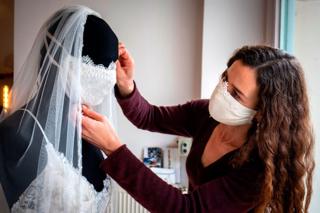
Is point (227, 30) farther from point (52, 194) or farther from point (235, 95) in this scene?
point (52, 194)

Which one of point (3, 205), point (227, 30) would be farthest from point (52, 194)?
point (227, 30)

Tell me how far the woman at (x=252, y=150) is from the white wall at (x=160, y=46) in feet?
3.71

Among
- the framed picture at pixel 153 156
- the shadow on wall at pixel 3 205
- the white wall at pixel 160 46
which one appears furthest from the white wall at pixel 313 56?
the shadow on wall at pixel 3 205

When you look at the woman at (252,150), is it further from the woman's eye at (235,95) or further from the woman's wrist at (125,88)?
the woman's wrist at (125,88)

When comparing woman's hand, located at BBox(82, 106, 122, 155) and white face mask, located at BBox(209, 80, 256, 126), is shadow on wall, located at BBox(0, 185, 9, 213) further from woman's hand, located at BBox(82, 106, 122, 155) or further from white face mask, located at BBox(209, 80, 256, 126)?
white face mask, located at BBox(209, 80, 256, 126)

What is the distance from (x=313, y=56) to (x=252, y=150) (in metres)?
1.03

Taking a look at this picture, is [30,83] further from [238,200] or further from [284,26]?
[284,26]

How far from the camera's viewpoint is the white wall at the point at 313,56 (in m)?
1.67

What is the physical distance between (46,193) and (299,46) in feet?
5.42

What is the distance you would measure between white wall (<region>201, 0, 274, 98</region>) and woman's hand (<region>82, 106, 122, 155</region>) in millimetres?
1257

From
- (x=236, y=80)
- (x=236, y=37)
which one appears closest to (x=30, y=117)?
(x=236, y=80)

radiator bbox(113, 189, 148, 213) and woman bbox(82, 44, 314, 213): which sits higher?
woman bbox(82, 44, 314, 213)

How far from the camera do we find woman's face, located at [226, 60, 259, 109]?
93 centimetres

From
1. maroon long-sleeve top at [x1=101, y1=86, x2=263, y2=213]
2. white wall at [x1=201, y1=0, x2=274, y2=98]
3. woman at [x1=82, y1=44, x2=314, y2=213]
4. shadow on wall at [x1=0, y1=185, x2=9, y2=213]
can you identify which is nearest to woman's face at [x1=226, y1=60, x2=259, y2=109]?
woman at [x1=82, y1=44, x2=314, y2=213]
